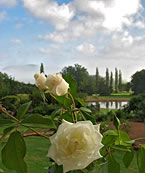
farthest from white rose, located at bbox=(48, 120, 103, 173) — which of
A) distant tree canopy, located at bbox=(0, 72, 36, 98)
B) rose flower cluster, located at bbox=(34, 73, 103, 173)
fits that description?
distant tree canopy, located at bbox=(0, 72, 36, 98)

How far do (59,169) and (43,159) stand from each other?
2625 millimetres

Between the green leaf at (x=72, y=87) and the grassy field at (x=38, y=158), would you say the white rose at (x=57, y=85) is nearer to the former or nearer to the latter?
the green leaf at (x=72, y=87)

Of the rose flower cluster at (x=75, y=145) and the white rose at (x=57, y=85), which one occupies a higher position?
the white rose at (x=57, y=85)

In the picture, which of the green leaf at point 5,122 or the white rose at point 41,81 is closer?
the green leaf at point 5,122

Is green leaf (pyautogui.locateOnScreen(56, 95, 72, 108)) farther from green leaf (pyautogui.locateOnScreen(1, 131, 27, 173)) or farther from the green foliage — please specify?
the green foliage

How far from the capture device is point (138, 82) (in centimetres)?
2239

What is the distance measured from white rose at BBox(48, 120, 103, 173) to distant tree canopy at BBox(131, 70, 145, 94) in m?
22.6

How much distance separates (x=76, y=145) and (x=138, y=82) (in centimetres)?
2340

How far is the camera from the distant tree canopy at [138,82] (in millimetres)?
21703

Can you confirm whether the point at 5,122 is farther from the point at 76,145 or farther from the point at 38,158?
the point at 38,158

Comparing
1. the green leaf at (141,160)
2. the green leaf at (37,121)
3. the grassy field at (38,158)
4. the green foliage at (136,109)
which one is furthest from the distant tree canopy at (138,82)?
the green leaf at (37,121)

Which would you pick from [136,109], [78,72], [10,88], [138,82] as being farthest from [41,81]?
[78,72]

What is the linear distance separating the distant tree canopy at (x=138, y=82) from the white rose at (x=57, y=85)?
884 inches

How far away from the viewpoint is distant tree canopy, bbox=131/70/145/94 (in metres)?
21.7
